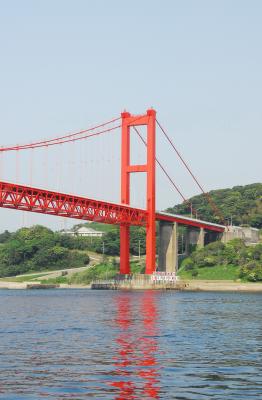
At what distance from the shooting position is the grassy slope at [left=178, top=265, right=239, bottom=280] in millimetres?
128375

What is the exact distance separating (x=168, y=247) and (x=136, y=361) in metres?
106

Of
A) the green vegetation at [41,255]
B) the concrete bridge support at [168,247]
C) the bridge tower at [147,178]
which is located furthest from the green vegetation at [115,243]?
the bridge tower at [147,178]

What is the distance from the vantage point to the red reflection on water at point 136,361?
2391 cm

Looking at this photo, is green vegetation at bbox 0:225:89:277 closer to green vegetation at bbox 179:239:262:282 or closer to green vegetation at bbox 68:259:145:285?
green vegetation at bbox 68:259:145:285

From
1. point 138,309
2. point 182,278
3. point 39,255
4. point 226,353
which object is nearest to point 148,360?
point 226,353

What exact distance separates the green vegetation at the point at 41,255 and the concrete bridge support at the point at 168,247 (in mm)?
38662

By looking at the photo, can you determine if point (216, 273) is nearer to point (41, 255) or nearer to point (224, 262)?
point (224, 262)

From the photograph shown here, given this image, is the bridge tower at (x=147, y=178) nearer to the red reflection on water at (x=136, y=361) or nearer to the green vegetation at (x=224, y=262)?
the green vegetation at (x=224, y=262)

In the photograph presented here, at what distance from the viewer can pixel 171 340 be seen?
3847cm

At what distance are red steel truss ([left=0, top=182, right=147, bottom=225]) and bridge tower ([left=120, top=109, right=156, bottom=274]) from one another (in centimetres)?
201

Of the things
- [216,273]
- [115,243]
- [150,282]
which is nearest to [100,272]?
[115,243]

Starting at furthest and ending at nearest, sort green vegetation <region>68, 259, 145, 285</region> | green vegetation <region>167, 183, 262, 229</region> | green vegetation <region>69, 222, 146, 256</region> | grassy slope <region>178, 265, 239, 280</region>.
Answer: green vegetation <region>167, 183, 262, 229</region>, green vegetation <region>69, 222, 146, 256</region>, green vegetation <region>68, 259, 145, 285</region>, grassy slope <region>178, 265, 239, 280</region>

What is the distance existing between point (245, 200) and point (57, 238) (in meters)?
46.7

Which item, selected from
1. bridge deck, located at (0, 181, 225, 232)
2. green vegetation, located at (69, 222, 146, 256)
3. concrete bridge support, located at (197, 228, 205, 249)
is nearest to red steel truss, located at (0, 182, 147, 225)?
bridge deck, located at (0, 181, 225, 232)
